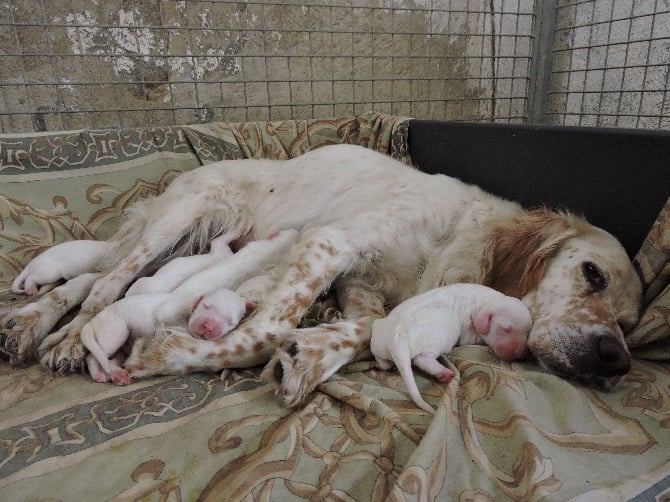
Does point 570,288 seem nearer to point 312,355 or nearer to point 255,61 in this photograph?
point 312,355

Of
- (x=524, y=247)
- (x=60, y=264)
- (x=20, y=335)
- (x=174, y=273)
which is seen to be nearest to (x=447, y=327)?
(x=524, y=247)

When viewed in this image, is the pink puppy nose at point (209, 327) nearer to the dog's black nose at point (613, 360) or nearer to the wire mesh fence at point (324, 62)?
the dog's black nose at point (613, 360)

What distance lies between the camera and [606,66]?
9.30 feet

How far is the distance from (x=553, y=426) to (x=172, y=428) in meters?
0.81

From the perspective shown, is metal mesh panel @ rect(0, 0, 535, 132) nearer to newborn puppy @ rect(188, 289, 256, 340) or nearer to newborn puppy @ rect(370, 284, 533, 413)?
newborn puppy @ rect(188, 289, 256, 340)

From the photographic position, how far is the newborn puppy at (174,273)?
5.22ft

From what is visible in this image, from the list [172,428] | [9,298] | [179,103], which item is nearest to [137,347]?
[172,428]

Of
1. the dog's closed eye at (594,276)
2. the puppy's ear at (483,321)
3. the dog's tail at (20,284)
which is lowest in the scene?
the dog's tail at (20,284)

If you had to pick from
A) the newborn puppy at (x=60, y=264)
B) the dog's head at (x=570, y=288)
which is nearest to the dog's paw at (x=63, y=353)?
the newborn puppy at (x=60, y=264)

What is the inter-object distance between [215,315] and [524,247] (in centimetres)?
100

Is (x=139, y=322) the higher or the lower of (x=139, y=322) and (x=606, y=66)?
the lower

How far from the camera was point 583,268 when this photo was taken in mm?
1418

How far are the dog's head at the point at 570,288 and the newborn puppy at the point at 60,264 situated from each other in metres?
1.58

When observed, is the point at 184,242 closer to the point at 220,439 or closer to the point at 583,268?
the point at 220,439
